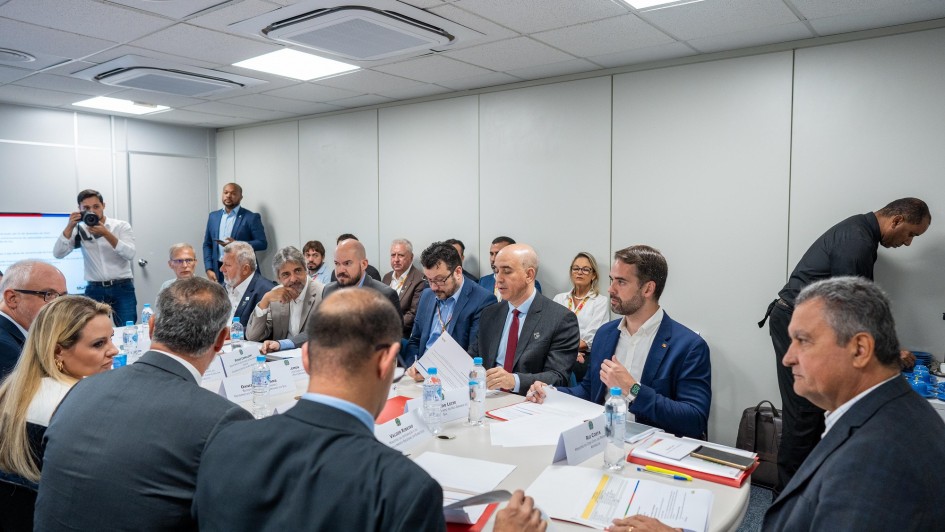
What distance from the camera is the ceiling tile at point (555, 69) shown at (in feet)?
15.8

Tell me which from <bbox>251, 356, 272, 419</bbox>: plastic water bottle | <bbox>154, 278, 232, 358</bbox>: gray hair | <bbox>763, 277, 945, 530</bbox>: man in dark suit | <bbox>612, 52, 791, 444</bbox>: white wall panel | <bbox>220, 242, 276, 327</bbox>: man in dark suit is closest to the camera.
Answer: <bbox>763, 277, 945, 530</bbox>: man in dark suit

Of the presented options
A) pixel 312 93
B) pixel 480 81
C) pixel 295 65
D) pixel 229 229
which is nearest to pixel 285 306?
pixel 295 65

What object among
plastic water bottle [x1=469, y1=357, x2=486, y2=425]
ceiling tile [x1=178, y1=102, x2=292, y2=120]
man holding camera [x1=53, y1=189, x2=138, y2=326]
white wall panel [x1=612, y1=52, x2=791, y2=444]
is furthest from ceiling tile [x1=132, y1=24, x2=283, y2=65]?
plastic water bottle [x1=469, y1=357, x2=486, y2=425]

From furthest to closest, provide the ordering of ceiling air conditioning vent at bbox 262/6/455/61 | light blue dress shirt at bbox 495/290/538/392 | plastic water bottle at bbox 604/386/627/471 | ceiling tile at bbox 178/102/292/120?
ceiling tile at bbox 178/102/292/120, ceiling air conditioning vent at bbox 262/6/455/61, light blue dress shirt at bbox 495/290/538/392, plastic water bottle at bbox 604/386/627/471

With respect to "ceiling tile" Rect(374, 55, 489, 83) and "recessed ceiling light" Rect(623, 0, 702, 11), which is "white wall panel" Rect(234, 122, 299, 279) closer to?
"ceiling tile" Rect(374, 55, 489, 83)

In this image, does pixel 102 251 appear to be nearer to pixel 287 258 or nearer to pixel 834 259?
pixel 287 258

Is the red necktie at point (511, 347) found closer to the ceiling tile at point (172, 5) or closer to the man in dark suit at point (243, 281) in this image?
the man in dark suit at point (243, 281)

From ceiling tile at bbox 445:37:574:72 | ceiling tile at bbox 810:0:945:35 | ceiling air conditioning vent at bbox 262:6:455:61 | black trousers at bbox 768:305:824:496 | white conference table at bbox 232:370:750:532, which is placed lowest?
black trousers at bbox 768:305:824:496

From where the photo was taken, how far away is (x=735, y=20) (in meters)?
3.73

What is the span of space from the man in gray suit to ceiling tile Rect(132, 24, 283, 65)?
4.74ft

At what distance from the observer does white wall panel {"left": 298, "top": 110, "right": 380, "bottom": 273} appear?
673cm

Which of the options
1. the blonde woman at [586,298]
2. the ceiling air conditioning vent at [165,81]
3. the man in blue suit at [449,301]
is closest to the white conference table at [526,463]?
the man in blue suit at [449,301]

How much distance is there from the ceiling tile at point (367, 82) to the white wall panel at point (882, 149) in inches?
125

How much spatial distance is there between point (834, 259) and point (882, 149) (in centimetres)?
87
